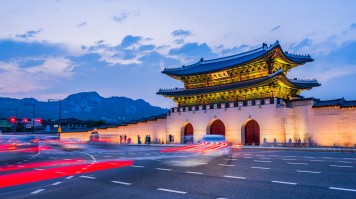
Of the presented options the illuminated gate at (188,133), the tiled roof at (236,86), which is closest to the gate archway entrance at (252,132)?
the tiled roof at (236,86)

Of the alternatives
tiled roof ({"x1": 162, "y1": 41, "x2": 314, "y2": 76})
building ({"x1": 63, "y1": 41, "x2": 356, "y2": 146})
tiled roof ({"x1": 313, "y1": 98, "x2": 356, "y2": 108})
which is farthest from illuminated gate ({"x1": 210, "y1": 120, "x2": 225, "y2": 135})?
tiled roof ({"x1": 313, "y1": 98, "x2": 356, "y2": 108})

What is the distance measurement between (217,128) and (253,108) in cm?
647

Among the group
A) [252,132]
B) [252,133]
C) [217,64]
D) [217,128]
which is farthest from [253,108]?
[217,64]

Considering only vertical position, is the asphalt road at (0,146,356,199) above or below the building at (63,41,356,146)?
below

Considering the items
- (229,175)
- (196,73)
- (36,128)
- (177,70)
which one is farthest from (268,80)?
(36,128)

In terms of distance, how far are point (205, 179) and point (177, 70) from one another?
39.0 metres

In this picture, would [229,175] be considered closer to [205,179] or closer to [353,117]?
[205,179]

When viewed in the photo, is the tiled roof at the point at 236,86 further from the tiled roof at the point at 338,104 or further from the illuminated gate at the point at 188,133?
the illuminated gate at the point at 188,133

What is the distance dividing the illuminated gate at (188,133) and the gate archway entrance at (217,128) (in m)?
3.09

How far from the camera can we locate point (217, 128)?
42562 millimetres

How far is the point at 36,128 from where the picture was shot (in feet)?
351

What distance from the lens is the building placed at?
111ft

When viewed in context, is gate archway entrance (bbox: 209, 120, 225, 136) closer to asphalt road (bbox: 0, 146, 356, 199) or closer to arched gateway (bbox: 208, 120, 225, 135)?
arched gateway (bbox: 208, 120, 225, 135)

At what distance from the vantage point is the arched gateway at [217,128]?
41.8 meters
